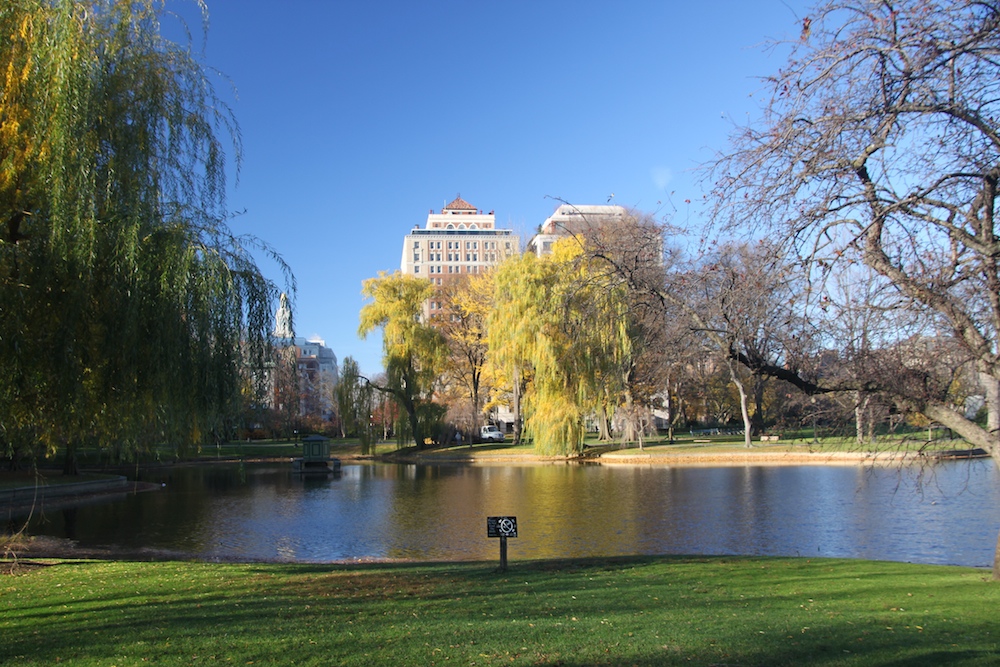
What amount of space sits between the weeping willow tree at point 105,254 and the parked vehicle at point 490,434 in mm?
46438

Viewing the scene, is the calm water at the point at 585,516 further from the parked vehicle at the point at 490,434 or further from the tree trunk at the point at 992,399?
the parked vehicle at the point at 490,434

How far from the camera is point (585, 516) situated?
1884cm

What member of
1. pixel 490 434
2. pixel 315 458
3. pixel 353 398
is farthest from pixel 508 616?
pixel 490 434

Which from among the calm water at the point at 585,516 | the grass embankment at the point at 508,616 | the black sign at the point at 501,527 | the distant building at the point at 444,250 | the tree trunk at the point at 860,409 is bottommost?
the calm water at the point at 585,516

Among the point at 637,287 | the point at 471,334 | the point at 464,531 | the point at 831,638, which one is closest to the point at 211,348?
the point at 637,287

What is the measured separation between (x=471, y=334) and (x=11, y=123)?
139 ft

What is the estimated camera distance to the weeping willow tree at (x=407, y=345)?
44625 mm

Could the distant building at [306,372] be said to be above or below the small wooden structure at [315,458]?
above

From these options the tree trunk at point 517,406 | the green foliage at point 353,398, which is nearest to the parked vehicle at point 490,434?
the tree trunk at point 517,406

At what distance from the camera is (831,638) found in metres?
6.00

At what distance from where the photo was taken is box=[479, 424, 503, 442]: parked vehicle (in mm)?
55406

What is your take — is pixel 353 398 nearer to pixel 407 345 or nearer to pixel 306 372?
pixel 407 345

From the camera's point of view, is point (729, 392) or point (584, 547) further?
point (729, 392)

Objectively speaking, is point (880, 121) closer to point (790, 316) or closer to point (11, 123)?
point (790, 316)
